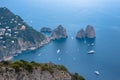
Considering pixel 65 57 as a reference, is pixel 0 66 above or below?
above

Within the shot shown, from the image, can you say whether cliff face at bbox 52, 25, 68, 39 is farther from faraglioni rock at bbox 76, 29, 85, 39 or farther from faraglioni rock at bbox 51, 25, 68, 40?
faraglioni rock at bbox 76, 29, 85, 39

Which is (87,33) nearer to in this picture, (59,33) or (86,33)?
(86,33)

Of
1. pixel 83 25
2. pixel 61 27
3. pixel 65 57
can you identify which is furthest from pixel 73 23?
pixel 65 57

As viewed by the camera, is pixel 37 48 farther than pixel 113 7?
No

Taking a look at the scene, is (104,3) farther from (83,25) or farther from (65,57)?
(65,57)

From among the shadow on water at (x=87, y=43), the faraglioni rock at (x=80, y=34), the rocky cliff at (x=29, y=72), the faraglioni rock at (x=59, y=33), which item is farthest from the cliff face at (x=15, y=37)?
the rocky cliff at (x=29, y=72)

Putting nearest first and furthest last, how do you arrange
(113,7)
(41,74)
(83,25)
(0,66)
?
(0,66) < (41,74) < (83,25) < (113,7)

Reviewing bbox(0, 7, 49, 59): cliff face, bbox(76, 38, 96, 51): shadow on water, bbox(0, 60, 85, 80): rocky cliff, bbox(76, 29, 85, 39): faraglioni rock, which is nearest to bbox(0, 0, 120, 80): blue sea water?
bbox(76, 38, 96, 51): shadow on water
